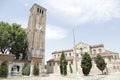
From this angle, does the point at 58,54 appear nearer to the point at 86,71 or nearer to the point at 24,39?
the point at 24,39

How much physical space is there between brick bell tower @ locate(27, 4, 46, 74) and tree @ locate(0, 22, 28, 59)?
9.93 feet

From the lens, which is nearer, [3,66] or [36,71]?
[3,66]

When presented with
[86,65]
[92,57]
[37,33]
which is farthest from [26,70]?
[92,57]

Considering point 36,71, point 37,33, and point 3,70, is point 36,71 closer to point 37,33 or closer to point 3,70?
point 3,70

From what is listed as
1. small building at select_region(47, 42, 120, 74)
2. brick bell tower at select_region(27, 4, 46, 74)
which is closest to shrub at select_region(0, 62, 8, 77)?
brick bell tower at select_region(27, 4, 46, 74)

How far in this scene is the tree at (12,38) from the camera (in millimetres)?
35841

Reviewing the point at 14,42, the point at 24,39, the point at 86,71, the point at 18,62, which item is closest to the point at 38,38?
the point at 24,39

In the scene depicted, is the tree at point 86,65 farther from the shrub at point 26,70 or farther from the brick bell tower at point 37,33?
the shrub at point 26,70

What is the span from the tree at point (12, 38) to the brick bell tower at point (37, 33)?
9.93 feet

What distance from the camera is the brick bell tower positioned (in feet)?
131

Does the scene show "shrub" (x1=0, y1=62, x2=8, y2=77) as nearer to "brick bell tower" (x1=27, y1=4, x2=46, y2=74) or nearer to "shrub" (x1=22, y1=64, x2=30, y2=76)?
"shrub" (x1=22, y1=64, x2=30, y2=76)

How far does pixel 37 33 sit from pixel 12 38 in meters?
8.30

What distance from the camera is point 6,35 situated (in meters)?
35.8

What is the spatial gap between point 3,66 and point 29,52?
40.5ft
